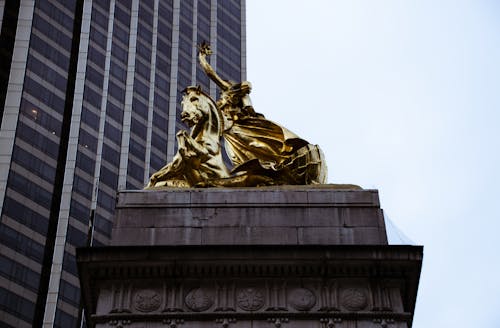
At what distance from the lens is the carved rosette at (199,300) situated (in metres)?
27.1

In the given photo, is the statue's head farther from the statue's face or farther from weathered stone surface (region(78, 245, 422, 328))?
weathered stone surface (region(78, 245, 422, 328))

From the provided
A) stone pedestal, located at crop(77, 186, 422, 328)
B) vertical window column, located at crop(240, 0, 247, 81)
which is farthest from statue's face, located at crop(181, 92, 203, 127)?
vertical window column, located at crop(240, 0, 247, 81)

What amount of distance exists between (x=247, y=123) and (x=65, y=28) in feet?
287

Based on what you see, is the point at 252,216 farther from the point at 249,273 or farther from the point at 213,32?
the point at 213,32

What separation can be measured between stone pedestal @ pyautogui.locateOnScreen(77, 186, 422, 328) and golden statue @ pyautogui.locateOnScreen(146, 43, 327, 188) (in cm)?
204

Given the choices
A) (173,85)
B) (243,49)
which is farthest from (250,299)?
(243,49)

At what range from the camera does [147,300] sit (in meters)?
27.3

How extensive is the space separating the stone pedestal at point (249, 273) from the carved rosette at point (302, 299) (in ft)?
0.09

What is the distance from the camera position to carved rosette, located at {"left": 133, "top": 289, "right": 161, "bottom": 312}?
89.0 ft

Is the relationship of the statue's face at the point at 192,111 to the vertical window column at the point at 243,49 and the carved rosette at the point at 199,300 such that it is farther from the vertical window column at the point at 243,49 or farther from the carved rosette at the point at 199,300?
the vertical window column at the point at 243,49

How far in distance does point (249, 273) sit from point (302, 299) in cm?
154

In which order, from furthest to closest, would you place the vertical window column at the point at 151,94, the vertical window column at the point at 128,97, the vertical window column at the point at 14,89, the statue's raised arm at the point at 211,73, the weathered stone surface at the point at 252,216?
the vertical window column at the point at 151,94, the vertical window column at the point at 128,97, the vertical window column at the point at 14,89, the statue's raised arm at the point at 211,73, the weathered stone surface at the point at 252,216

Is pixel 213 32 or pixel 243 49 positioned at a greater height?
pixel 213 32

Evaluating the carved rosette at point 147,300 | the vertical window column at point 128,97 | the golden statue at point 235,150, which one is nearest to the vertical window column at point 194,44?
the vertical window column at point 128,97
